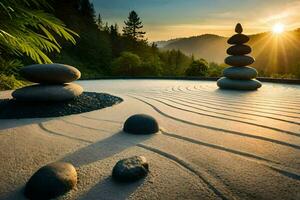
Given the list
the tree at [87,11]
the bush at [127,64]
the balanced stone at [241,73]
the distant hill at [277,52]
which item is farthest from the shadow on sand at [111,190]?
the tree at [87,11]

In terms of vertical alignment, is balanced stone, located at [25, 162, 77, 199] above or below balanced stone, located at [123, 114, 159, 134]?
below

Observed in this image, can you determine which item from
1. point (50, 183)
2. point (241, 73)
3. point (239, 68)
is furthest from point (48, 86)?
point (239, 68)

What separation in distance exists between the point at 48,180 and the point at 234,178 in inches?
60.8

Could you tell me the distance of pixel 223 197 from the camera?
81.3 inches

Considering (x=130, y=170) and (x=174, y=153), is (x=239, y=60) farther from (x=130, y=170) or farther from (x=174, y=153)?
(x=130, y=170)

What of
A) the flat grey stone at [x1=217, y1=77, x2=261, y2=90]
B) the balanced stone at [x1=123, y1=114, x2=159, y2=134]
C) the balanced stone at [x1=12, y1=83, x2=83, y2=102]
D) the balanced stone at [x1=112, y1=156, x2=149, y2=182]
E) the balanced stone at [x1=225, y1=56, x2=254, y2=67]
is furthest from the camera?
the balanced stone at [x1=225, y1=56, x2=254, y2=67]

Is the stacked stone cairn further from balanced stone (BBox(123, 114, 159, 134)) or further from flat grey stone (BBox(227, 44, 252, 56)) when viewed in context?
flat grey stone (BBox(227, 44, 252, 56))

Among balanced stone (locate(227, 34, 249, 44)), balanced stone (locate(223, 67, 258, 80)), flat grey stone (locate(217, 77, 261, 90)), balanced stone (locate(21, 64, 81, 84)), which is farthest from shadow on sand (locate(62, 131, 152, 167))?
balanced stone (locate(227, 34, 249, 44))

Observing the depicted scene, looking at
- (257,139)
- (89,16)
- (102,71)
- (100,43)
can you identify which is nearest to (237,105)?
(257,139)

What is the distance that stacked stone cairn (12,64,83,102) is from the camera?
229 inches

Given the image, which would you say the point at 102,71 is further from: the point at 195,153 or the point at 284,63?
the point at 284,63

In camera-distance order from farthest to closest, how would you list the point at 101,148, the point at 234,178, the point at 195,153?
the point at 101,148 → the point at 195,153 → the point at 234,178

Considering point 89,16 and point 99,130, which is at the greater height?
point 89,16

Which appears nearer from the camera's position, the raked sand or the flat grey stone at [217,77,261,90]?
the raked sand
